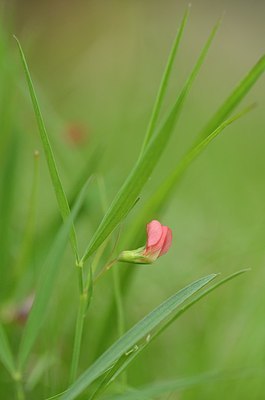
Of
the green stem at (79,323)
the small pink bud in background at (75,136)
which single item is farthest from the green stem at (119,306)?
the small pink bud in background at (75,136)

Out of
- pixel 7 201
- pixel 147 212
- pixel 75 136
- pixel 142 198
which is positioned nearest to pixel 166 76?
pixel 147 212

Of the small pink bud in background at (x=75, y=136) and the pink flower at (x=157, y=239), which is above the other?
the small pink bud in background at (x=75, y=136)

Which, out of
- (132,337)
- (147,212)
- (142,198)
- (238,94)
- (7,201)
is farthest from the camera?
(142,198)

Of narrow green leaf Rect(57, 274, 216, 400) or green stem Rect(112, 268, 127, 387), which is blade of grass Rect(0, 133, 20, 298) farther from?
narrow green leaf Rect(57, 274, 216, 400)

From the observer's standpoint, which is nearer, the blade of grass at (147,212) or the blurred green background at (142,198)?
the blade of grass at (147,212)

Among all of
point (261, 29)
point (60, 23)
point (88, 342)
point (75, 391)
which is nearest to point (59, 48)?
point (60, 23)

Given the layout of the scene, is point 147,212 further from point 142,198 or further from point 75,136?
point 142,198

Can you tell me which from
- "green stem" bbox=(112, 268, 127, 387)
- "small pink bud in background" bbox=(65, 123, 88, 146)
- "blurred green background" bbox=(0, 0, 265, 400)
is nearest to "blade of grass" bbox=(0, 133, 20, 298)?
"blurred green background" bbox=(0, 0, 265, 400)

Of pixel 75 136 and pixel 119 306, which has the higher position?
pixel 75 136

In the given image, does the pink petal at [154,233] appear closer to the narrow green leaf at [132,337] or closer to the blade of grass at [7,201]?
the narrow green leaf at [132,337]
